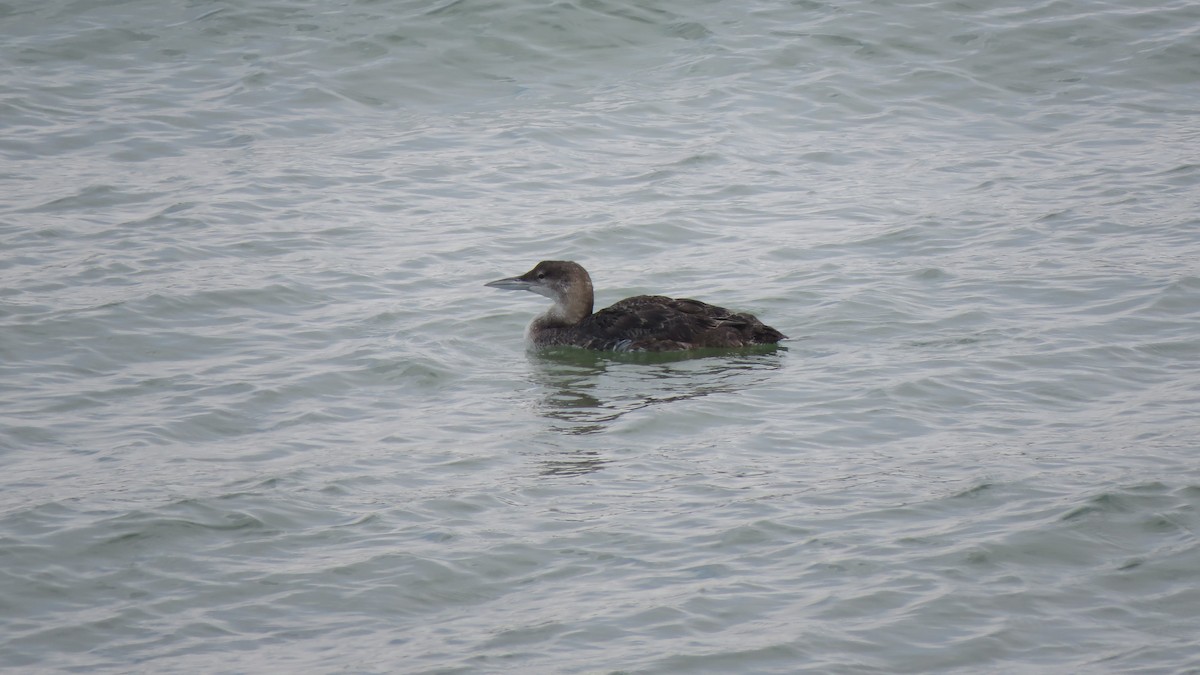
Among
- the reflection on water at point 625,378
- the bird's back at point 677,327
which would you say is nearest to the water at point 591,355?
the reflection on water at point 625,378

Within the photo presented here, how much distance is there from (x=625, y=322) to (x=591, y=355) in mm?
395

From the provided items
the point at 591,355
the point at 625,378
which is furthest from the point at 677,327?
the point at 591,355

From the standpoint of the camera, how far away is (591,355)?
10.5 meters

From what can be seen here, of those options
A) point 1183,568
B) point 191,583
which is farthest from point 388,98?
point 1183,568

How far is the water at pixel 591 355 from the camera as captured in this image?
20.0ft

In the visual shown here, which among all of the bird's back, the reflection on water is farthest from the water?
the bird's back

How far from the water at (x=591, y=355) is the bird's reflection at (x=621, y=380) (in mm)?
49

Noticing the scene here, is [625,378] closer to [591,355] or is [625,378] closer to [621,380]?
[621,380]

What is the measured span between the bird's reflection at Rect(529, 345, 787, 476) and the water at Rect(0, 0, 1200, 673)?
49 mm

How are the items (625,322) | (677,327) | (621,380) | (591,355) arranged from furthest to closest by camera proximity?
(591,355) < (625,322) < (677,327) < (621,380)

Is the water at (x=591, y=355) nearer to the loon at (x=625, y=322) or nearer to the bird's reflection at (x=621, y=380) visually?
the bird's reflection at (x=621, y=380)

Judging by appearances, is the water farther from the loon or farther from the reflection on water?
the loon

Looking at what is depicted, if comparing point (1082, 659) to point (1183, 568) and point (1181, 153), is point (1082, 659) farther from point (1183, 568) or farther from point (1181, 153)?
point (1181, 153)

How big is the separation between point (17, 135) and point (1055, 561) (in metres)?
11.3
